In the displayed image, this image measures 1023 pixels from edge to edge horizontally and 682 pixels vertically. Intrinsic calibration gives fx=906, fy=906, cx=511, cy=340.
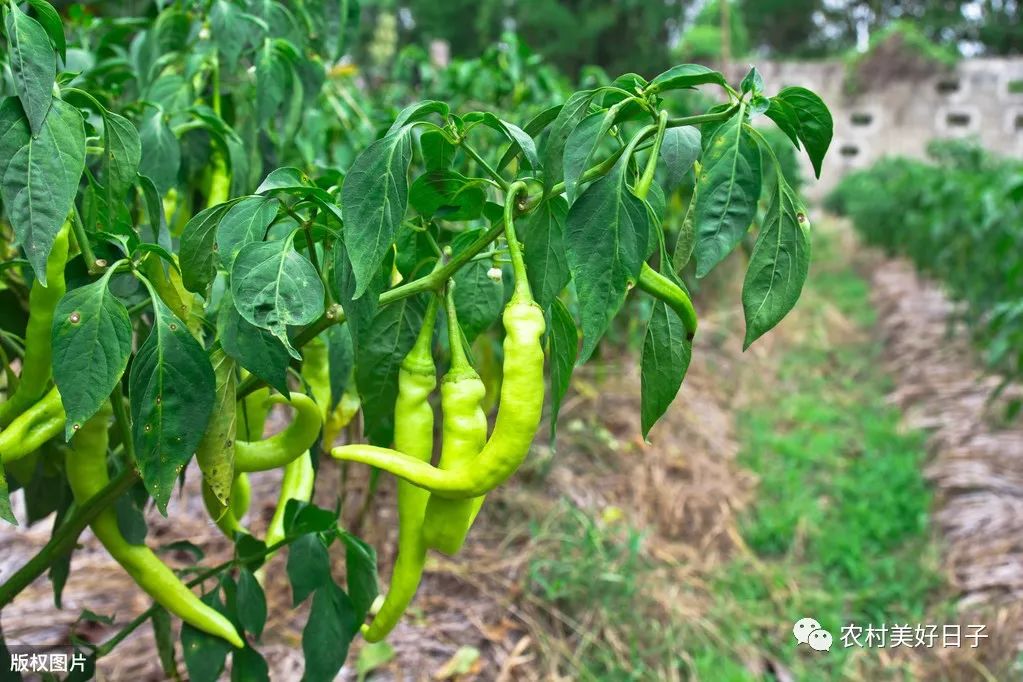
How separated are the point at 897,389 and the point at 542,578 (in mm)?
2517

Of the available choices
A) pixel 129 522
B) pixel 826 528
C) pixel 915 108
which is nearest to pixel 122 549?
pixel 129 522

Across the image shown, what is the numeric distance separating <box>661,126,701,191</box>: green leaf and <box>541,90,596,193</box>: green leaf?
7cm

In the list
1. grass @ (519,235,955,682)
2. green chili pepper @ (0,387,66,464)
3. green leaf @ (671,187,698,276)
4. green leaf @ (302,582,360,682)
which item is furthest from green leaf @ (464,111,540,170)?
grass @ (519,235,955,682)

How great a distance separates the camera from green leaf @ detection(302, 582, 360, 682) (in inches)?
34.3

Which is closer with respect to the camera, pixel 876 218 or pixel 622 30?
pixel 876 218

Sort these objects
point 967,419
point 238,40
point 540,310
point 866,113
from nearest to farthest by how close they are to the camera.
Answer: point 540,310
point 238,40
point 967,419
point 866,113

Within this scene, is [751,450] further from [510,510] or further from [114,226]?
[114,226]

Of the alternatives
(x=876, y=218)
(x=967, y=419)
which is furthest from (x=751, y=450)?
(x=876, y=218)

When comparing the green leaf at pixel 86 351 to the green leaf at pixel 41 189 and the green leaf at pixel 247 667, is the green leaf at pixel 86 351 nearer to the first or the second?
the green leaf at pixel 41 189

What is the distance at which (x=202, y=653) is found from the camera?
34.2 inches

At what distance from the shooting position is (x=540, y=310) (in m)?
0.60

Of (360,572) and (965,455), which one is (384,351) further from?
(965,455)

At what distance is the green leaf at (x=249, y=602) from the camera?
889 mm

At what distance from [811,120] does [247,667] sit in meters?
0.74
